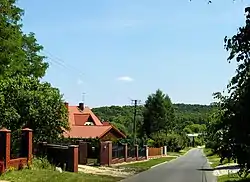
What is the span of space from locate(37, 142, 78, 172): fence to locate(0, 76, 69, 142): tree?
1.73 m

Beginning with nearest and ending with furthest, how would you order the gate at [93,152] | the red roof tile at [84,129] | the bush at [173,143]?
the gate at [93,152] → the red roof tile at [84,129] → the bush at [173,143]

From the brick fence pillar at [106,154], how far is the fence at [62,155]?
10520 millimetres

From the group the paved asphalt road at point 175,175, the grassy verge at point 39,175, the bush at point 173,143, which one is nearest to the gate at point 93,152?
the paved asphalt road at point 175,175

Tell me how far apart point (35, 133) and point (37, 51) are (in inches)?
562

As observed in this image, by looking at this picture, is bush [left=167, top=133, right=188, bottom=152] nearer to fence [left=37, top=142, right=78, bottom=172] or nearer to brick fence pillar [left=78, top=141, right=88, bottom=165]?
brick fence pillar [left=78, top=141, right=88, bottom=165]

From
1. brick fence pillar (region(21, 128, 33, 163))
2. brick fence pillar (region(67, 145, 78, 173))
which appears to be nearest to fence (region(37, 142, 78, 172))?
brick fence pillar (region(67, 145, 78, 173))

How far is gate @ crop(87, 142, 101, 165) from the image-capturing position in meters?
44.0

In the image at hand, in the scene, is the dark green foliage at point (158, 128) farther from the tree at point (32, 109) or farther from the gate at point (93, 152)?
the tree at point (32, 109)

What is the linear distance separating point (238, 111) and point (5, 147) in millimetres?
10710

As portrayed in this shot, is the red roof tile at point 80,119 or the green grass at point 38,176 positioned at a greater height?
the red roof tile at point 80,119

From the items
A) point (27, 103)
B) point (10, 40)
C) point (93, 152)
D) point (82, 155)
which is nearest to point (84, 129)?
point (93, 152)

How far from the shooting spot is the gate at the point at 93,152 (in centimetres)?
4402

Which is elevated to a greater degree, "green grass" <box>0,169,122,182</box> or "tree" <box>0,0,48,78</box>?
"tree" <box>0,0,48,78</box>

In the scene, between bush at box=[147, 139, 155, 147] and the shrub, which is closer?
the shrub
